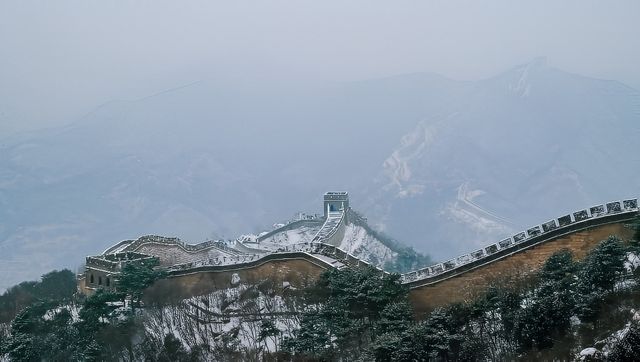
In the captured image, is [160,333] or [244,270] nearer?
[160,333]

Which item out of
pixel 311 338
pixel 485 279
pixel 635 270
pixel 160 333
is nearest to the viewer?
pixel 635 270

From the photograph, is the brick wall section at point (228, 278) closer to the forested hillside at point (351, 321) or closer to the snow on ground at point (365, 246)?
the forested hillside at point (351, 321)

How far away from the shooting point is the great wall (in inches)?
762

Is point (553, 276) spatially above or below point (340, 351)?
above

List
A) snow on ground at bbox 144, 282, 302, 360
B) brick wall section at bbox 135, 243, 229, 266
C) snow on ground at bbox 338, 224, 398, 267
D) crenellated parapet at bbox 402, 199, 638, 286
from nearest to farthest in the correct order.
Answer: crenellated parapet at bbox 402, 199, 638, 286 < snow on ground at bbox 144, 282, 302, 360 < brick wall section at bbox 135, 243, 229, 266 < snow on ground at bbox 338, 224, 398, 267

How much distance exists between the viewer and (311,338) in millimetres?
17172

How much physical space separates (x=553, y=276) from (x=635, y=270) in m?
1.93

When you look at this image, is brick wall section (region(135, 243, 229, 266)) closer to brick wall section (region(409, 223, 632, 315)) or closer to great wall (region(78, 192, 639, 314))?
great wall (region(78, 192, 639, 314))

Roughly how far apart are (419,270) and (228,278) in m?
8.52

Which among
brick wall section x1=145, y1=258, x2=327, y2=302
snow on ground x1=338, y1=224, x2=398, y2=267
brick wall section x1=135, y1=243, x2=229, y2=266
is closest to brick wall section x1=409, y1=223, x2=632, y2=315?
brick wall section x1=145, y1=258, x2=327, y2=302

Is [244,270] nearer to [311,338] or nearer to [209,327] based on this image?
[209,327]

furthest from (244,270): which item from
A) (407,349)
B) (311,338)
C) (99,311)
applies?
(407,349)

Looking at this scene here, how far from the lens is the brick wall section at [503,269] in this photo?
19141 millimetres

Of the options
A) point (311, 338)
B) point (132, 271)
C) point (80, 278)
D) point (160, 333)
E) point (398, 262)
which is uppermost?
point (398, 262)
